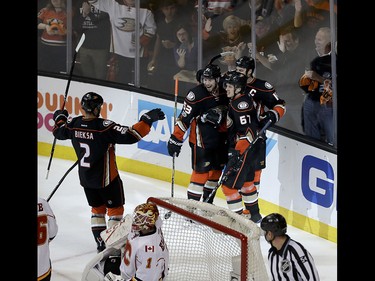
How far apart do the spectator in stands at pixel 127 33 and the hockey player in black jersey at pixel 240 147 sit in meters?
1.78

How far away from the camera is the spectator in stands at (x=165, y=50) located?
282 inches

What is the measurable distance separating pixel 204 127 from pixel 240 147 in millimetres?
299

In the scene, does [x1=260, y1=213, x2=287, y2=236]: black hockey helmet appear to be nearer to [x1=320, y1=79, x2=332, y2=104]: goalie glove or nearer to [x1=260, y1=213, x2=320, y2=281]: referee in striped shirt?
[x1=260, y1=213, x2=320, y2=281]: referee in striped shirt

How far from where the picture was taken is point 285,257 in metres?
3.51

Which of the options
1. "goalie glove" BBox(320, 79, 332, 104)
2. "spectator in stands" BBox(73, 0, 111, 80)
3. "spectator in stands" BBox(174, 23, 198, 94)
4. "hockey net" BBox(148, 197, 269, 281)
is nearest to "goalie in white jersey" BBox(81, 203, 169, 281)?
"hockey net" BBox(148, 197, 269, 281)

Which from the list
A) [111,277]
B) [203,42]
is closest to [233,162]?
[203,42]

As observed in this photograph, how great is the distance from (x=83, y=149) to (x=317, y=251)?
1554 mm

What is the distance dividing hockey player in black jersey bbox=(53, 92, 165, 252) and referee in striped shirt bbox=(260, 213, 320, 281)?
67.3 inches

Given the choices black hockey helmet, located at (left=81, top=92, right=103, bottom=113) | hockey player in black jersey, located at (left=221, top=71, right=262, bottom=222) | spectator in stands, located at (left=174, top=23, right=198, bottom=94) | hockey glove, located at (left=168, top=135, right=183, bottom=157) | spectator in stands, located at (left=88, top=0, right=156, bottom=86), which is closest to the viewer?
black hockey helmet, located at (left=81, top=92, right=103, bottom=113)

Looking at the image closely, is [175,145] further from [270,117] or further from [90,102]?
[90,102]

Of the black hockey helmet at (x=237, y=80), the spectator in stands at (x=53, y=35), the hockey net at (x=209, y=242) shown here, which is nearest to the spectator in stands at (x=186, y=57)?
the spectator in stands at (x=53, y=35)

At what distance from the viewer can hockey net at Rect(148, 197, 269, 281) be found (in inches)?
130

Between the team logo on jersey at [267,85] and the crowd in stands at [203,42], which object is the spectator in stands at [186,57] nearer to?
the crowd in stands at [203,42]

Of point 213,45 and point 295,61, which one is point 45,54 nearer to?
point 213,45
